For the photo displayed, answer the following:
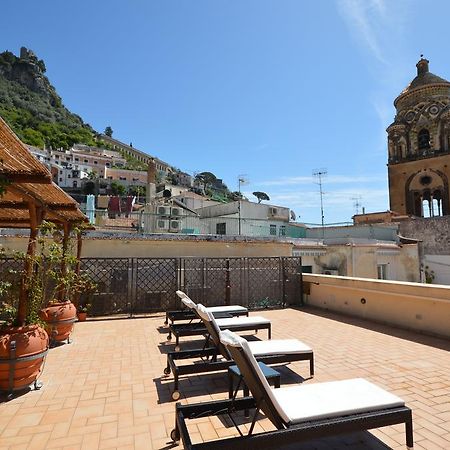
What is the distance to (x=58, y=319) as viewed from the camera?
626 cm

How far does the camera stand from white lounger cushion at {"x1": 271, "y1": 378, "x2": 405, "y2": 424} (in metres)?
2.66

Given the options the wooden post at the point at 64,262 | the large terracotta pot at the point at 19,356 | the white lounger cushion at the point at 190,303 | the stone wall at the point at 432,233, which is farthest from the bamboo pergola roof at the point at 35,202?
the stone wall at the point at 432,233

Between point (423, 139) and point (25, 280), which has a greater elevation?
point (423, 139)

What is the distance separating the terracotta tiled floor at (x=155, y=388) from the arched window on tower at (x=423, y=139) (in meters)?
38.7

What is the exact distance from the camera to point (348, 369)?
4938 millimetres

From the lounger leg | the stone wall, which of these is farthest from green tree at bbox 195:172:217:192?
the lounger leg

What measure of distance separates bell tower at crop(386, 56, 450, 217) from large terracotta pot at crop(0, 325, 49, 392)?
4268 cm

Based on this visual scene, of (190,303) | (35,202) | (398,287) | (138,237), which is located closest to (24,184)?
(35,202)

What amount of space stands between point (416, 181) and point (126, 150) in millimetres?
121245

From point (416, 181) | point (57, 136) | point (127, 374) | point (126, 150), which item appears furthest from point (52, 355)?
point (126, 150)

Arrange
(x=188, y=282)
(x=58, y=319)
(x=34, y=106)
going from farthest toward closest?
(x=34, y=106) < (x=188, y=282) < (x=58, y=319)

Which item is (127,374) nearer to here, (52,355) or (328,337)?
(52,355)

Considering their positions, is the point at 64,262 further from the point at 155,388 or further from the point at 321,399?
the point at 321,399

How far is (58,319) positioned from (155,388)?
9.92 feet
